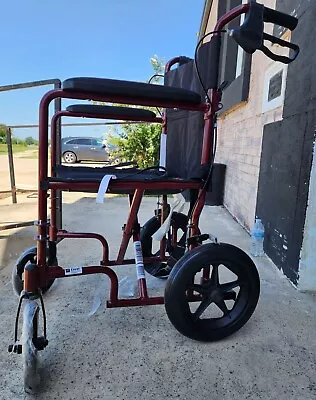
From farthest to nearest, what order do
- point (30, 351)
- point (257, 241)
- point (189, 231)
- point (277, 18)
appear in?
1. point (257, 241)
2. point (189, 231)
3. point (277, 18)
4. point (30, 351)

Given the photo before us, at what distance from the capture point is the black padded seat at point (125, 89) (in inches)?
39.3

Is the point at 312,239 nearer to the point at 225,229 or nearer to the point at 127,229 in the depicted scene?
the point at 127,229

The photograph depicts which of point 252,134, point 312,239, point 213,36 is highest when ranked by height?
point 213,36

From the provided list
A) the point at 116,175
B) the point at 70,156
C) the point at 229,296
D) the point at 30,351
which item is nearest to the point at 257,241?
the point at 229,296

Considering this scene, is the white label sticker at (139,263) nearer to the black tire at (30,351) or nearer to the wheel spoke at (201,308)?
the wheel spoke at (201,308)

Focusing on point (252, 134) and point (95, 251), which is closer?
point (95, 251)

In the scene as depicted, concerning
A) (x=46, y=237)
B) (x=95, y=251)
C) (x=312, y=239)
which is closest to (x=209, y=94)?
(x=46, y=237)

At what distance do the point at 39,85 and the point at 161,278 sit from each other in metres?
1.78

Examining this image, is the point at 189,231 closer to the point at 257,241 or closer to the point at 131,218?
the point at 131,218

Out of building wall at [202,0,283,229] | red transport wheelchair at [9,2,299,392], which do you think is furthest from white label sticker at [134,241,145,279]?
building wall at [202,0,283,229]

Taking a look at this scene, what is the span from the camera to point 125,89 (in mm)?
1029

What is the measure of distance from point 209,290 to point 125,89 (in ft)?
2.65

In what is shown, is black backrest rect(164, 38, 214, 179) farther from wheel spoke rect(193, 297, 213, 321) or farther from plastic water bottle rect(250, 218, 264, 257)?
plastic water bottle rect(250, 218, 264, 257)

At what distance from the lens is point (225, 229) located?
306cm
